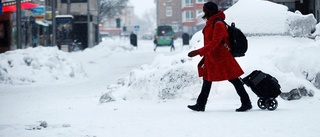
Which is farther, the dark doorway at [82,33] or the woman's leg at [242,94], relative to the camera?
the dark doorway at [82,33]

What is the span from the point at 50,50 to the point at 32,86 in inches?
138

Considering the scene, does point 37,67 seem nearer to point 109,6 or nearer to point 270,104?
Answer: point 270,104

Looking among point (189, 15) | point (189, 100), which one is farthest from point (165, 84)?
point (189, 15)

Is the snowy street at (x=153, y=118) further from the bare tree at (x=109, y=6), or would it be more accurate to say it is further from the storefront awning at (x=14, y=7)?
the bare tree at (x=109, y=6)

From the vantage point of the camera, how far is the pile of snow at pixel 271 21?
34.4 feet

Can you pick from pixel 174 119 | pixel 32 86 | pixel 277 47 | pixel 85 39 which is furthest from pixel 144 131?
pixel 85 39

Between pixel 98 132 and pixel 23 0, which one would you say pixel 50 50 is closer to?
pixel 98 132

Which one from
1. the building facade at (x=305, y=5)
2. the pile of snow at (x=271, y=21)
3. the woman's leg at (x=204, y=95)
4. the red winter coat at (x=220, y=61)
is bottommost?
the woman's leg at (x=204, y=95)

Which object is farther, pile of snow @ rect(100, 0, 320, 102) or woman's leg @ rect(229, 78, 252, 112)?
pile of snow @ rect(100, 0, 320, 102)

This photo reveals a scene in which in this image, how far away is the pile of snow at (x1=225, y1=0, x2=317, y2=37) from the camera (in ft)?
34.4

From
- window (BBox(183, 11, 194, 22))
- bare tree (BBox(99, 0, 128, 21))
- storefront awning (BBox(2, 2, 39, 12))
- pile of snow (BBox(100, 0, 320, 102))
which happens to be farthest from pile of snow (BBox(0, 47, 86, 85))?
window (BBox(183, 11, 194, 22))

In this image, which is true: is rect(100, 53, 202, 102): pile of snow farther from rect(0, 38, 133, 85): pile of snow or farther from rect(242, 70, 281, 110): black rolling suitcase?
rect(0, 38, 133, 85): pile of snow

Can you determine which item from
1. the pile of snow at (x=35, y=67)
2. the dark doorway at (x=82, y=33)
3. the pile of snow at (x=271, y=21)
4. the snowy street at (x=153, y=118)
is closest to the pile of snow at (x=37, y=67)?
the pile of snow at (x=35, y=67)

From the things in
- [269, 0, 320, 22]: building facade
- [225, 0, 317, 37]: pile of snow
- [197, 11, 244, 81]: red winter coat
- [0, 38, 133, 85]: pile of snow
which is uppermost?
[269, 0, 320, 22]: building facade
